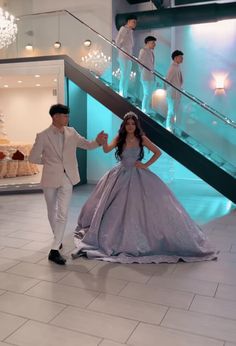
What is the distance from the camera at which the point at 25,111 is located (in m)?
12.3

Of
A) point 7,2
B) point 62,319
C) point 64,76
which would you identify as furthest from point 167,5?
point 62,319

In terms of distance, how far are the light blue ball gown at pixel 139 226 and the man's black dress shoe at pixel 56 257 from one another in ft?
0.67

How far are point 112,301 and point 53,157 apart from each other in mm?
1589

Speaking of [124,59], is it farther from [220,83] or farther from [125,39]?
[220,83]

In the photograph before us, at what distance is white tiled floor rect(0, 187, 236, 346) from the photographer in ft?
8.14

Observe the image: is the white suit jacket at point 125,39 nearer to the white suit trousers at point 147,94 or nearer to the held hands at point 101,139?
the white suit trousers at point 147,94

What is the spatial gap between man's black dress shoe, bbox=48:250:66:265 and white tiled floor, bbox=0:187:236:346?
67mm

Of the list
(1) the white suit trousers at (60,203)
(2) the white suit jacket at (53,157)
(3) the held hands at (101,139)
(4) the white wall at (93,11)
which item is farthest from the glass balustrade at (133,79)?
(1) the white suit trousers at (60,203)

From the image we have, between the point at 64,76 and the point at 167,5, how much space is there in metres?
3.80

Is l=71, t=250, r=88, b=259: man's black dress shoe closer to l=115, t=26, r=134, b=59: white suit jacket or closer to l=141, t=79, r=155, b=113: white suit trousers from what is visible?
l=141, t=79, r=155, b=113: white suit trousers

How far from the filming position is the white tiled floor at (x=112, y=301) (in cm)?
248

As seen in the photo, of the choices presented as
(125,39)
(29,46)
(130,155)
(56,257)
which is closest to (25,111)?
(29,46)

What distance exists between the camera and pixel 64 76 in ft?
25.8

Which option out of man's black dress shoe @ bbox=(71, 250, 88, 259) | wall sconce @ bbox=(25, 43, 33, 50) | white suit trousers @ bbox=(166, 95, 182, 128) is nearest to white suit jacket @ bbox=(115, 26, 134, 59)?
white suit trousers @ bbox=(166, 95, 182, 128)
